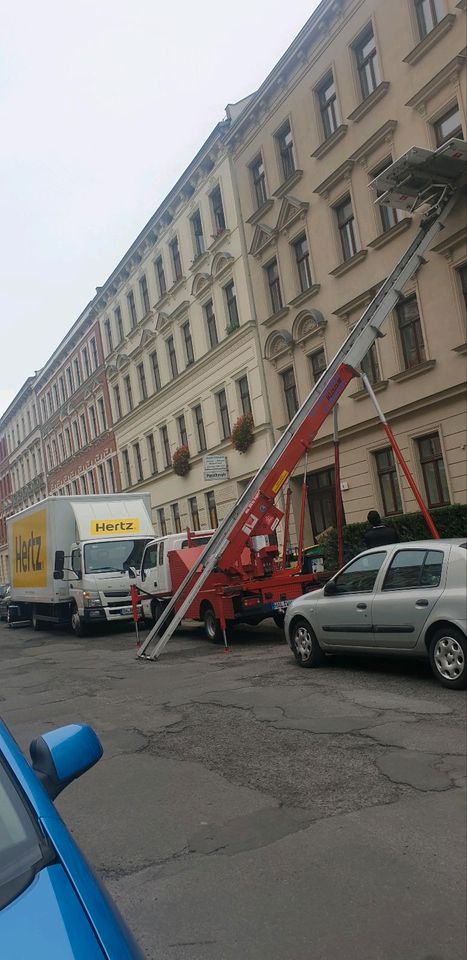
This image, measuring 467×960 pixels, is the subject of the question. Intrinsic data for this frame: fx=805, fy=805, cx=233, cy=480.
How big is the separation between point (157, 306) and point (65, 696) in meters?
→ 25.6

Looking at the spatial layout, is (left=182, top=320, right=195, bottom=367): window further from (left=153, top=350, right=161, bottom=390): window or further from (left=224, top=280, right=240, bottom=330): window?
(left=224, top=280, right=240, bottom=330): window

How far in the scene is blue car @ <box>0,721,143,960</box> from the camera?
1898 mm

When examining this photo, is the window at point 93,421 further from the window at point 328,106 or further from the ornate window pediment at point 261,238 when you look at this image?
the window at point 328,106

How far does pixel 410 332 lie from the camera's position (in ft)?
63.0

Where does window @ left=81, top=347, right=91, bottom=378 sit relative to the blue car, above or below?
above

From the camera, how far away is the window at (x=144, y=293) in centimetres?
3512

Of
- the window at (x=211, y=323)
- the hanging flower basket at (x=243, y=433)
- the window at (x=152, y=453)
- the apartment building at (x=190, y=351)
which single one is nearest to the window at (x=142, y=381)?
the apartment building at (x=190, y=351)

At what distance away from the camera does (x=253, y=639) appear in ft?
47.6

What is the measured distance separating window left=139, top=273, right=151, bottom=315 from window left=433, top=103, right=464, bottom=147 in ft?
62.4

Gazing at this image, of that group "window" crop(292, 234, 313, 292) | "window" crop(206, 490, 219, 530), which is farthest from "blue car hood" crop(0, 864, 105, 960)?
"window" crop(206, 490, 219, 530)

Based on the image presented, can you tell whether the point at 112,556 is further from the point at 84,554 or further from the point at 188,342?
the point at 188,342

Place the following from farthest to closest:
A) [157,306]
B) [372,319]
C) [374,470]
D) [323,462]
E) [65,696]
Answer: [157,306] < [323,462] < [374,470] < [372,319] < [65,696]

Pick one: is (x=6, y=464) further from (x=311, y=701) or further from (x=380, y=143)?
(x=311, y=701)

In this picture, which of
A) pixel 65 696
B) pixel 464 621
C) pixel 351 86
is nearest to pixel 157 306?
pixel 351 86
